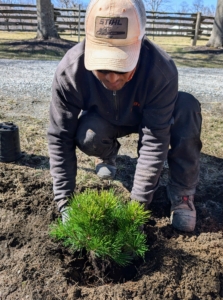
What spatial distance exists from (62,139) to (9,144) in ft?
2.94

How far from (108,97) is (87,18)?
56cm

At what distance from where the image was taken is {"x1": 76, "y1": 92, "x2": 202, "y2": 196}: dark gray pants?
225 centimetres

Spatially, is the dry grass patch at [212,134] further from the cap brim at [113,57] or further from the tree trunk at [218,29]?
the tree trunk at [218,29]

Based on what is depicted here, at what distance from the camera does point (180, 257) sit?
1.88m

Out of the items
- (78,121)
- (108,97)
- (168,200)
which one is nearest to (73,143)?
(78,121)

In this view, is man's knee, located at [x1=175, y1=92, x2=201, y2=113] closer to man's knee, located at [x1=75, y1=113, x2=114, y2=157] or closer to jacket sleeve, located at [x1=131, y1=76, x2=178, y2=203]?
jacket sleeve, located at [x1=131, y1=76, x2=178, y2=203]

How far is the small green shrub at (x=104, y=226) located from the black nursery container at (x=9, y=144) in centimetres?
127

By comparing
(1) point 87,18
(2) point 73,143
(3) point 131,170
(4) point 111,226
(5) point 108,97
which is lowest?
(3) point 131,170

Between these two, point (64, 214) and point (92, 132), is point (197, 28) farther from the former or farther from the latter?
point (64, 214)

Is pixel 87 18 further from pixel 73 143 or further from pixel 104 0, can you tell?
pixel 73 143

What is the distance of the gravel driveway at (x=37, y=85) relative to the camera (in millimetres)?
4367

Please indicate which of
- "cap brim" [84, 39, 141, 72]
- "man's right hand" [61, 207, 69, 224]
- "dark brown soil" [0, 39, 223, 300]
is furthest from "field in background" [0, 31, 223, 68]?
"cap brim" [84, 39, 141, 72]

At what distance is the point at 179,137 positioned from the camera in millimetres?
2266

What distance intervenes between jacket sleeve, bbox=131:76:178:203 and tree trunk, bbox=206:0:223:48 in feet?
38.2
